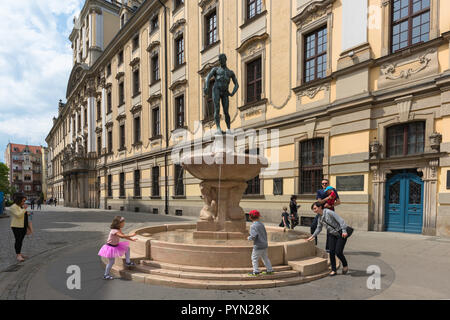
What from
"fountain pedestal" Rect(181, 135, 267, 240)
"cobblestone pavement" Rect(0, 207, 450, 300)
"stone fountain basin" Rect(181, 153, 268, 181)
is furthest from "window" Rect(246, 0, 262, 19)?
"cobblestone pavement" Rect(0, 207, 450, 300)

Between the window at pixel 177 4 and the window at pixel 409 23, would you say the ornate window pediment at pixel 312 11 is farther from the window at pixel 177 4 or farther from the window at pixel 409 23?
the window at pixel 177 4

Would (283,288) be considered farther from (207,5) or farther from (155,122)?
Answer: (155,122)

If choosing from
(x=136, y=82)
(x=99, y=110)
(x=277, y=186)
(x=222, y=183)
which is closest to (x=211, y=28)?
(x=136, y=82)

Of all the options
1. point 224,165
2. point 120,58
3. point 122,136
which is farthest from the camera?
point 120,58

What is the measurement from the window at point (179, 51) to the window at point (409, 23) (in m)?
13.9

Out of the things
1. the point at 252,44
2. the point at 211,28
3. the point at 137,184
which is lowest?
the point at 137,184

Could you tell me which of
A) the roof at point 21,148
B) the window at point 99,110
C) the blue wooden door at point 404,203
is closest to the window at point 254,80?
the blue wooden door at point 404,203

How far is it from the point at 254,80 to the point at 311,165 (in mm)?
5830

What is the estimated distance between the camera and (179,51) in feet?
67.2

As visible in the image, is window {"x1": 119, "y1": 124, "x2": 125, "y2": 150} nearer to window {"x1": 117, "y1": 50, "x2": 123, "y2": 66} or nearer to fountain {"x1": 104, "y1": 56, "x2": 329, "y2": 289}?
window {"x1": 117, "y1": 50, "x2": 123, "y2": 66}

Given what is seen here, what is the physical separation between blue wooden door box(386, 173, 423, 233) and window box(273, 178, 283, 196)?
4596mm

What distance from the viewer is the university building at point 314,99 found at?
920 cm

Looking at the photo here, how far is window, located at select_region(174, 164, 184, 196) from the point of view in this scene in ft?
63.9
